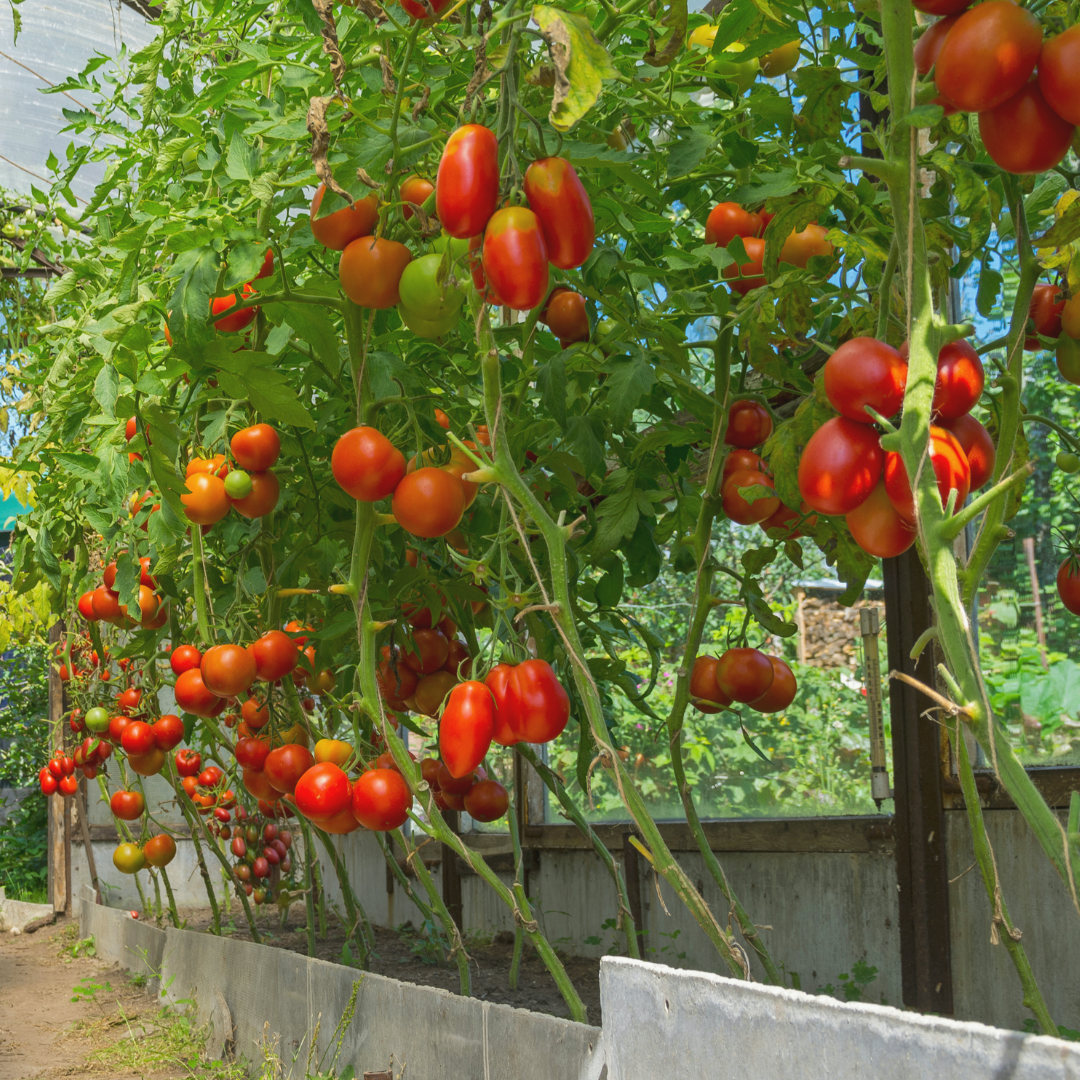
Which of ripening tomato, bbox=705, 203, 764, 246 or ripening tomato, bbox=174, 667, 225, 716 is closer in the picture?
ripening tomato, bbox=705, 203, 764, 246

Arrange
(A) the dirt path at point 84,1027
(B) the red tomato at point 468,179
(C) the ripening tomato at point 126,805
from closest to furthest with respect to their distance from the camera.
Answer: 1. (B) the red tomato at point 468,179
2. (A) the dirt path at point 84,1027
3. (C) the ripening tomato at point 126,805

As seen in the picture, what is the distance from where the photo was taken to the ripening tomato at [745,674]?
1597 mm

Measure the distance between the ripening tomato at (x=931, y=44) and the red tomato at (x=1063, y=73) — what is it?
0.22 feet

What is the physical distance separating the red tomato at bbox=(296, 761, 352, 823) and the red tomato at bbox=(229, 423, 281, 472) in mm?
492

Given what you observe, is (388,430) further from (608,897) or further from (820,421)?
(608,897)

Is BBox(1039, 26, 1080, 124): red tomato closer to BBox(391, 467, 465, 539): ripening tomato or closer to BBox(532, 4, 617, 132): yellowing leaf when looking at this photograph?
BBox(532, 4, 617, 132): yellowing leaf

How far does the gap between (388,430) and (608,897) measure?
2.54 metres

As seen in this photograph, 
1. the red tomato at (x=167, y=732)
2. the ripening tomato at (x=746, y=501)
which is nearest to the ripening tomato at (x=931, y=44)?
the ripening tomato at (x=746, y=501)

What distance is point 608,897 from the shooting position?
3811 millimetres

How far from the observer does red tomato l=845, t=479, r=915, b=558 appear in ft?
2.69

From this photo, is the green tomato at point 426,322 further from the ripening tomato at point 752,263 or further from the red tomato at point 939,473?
the red tomato at point 939,473

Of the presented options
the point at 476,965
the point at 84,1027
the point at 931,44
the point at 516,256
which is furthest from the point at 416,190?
the point at 84,1027

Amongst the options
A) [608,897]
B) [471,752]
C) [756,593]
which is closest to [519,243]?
[471,752]

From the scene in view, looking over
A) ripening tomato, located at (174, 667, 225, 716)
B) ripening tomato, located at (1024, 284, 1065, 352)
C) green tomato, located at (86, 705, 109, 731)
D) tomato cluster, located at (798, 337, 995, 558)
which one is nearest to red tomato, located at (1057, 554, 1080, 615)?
ripening tomato, located at (1024, 284, 1065, 352)
